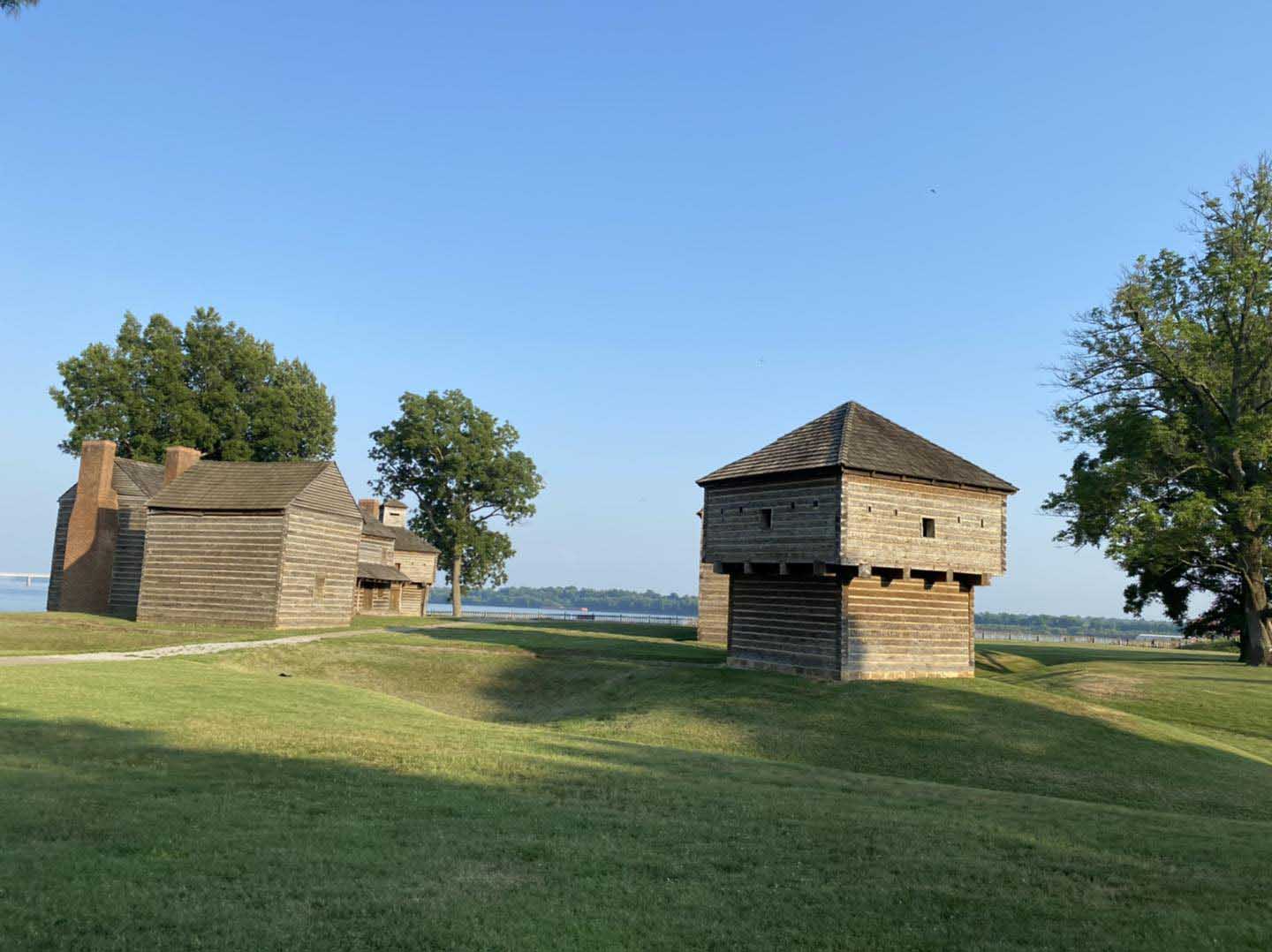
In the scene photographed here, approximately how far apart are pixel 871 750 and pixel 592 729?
663 cm

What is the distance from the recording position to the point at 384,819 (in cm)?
962

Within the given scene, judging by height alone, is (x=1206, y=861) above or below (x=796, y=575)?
below

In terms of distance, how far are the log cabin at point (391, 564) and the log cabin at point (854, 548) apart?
31.8 metres

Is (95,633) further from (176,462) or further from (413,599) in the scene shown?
(413,599)

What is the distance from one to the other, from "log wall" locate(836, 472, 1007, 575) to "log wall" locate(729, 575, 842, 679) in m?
1.80

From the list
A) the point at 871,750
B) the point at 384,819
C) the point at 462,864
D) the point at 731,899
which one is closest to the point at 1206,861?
the point at 731,899

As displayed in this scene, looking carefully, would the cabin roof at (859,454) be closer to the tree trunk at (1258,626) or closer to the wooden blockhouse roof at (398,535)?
the tree trunk at (1258,626)

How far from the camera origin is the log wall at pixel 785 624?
2678 cm

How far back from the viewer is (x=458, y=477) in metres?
67.4

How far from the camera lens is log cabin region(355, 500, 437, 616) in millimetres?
58156

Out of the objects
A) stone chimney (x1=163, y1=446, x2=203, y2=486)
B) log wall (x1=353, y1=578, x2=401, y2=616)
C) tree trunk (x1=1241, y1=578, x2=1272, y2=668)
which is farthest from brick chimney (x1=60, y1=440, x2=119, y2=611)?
tree trunk (x1=1241, y1=578, x2=1272, y2=668)

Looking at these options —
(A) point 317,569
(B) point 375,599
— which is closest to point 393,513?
(B) point 375,599

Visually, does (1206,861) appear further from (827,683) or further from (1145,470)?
(1145,470)

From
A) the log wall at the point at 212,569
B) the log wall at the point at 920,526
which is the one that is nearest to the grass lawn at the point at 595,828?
the log wall at the point at 920,526
